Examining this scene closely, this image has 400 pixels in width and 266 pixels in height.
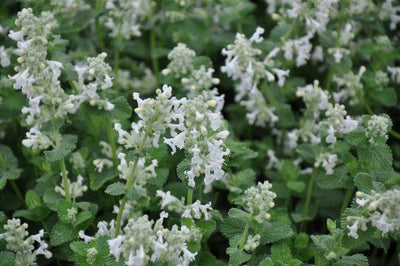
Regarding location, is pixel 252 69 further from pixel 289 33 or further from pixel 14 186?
pixel 14 186

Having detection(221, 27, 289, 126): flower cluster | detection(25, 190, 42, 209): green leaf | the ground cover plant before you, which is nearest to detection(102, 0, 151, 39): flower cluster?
the ground cover plant

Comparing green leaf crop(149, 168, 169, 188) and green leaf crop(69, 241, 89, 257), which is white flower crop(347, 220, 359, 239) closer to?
green leaf crop(149, 168, 169, 188)

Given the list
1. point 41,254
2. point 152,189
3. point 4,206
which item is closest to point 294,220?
point 152,189

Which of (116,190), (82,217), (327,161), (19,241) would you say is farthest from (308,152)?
(19,241)

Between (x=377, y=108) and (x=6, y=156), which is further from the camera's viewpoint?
(x=377, y=108)

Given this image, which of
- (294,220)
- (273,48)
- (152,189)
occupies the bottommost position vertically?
(294,220)

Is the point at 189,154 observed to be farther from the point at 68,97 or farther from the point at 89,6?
the point at 89,6

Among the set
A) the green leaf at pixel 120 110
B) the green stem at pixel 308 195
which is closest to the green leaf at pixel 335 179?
the green stem at pixel 308 195
